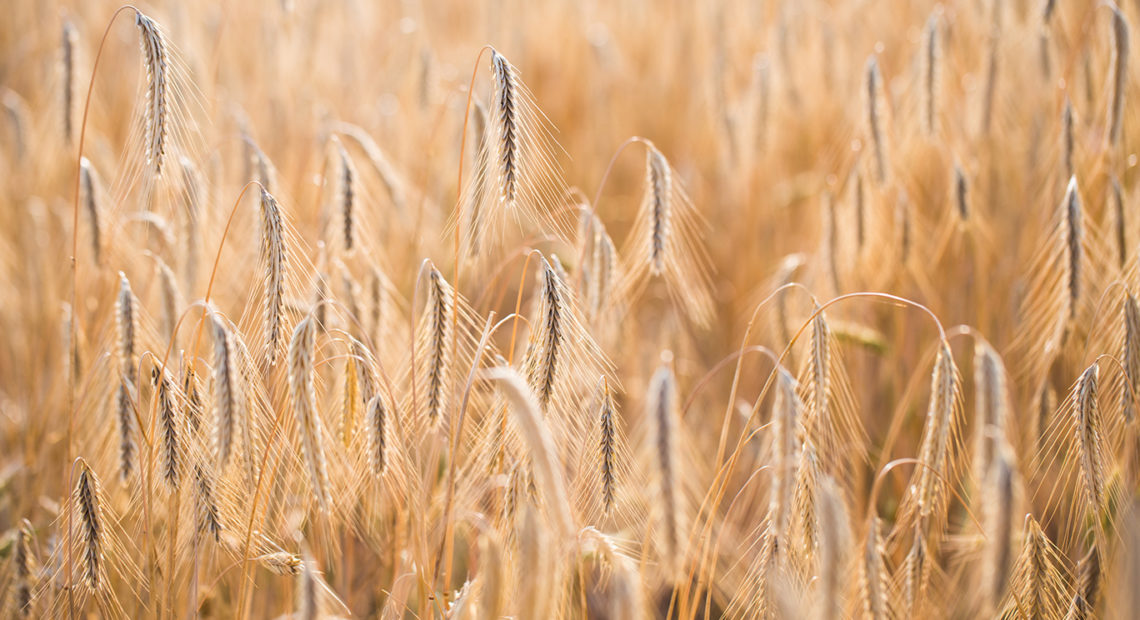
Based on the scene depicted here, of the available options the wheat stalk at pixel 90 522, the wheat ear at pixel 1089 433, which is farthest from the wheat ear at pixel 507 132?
the wheat ear at pixel 1089 433

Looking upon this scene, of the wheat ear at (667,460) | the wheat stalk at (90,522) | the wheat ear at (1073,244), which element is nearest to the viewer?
the wheat ear at (667,460)

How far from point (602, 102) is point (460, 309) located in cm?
155

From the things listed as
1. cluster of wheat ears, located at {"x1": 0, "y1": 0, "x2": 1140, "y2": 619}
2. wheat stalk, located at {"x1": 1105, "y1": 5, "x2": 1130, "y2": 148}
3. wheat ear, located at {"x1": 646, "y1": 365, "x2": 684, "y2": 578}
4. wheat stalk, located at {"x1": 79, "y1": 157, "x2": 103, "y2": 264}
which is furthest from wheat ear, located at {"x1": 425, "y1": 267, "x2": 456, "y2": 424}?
wheat stalk, located at {"x1": 1105, "y1": 5, "x2": 1130, "y2": 148}

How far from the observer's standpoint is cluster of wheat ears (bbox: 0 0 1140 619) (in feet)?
3.16

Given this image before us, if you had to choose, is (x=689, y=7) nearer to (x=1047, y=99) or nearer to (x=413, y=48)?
(x=413, y=48)

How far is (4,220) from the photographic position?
2195 millimetres

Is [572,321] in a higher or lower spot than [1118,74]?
lower

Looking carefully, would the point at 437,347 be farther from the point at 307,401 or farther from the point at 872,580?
the point at 872,580

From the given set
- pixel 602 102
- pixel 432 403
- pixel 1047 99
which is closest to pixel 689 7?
pixel 602 102

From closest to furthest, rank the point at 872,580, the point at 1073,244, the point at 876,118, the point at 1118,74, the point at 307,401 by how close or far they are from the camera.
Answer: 1. the point at 307,401
2. the point at 872,580
3. the point at 1073,244
4. the point at 1118,74
5. the point at 876,118

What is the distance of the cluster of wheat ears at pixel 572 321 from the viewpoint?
96cm

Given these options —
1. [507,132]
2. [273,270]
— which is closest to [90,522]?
[273,270]

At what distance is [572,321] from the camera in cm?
102

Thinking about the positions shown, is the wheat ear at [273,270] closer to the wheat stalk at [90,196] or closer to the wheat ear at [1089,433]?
the wheat stalk at [90,196]
